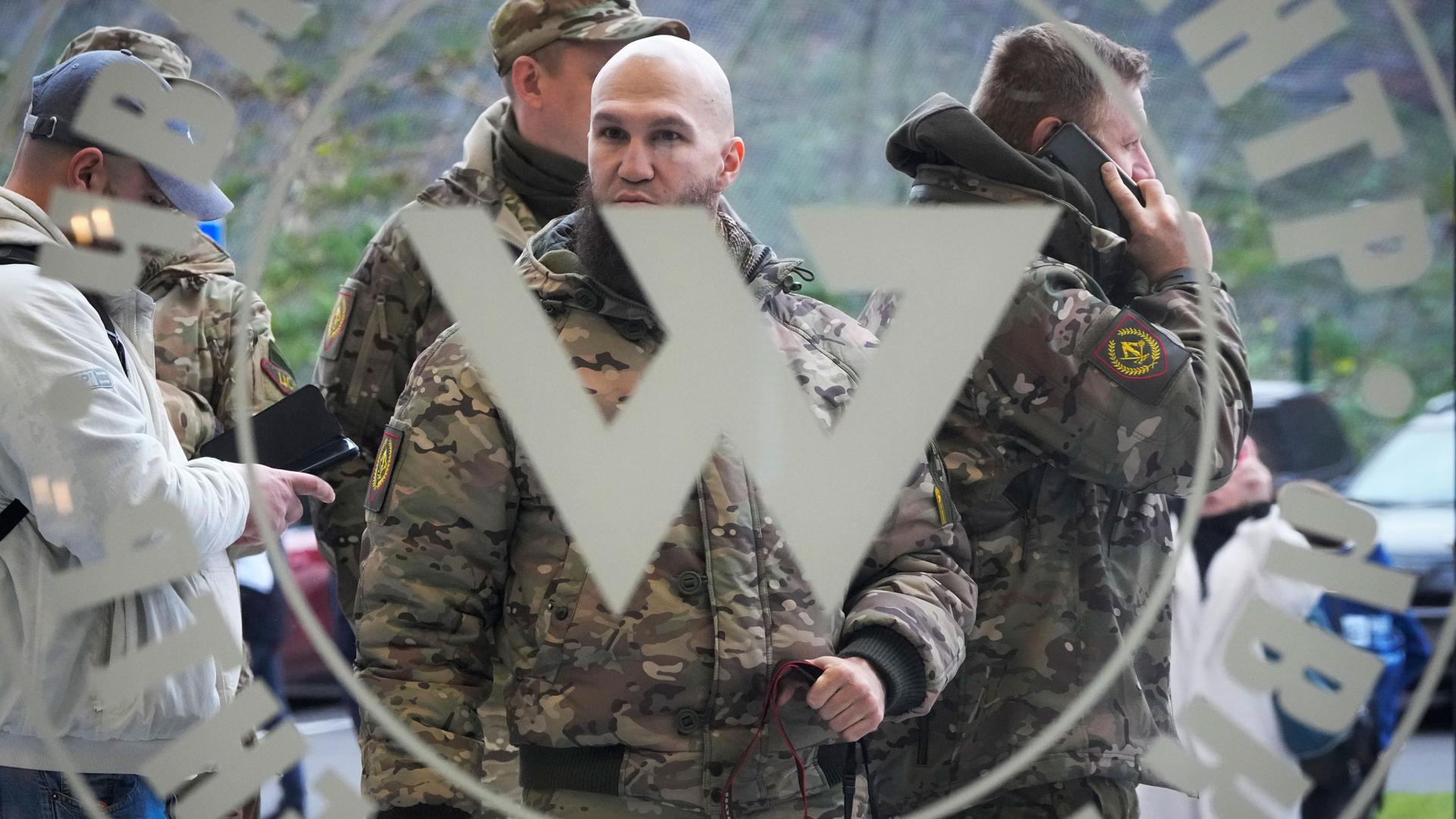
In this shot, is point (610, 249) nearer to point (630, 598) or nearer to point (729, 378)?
point (729, 378)

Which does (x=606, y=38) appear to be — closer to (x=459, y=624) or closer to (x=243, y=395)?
(x=243, y=395)

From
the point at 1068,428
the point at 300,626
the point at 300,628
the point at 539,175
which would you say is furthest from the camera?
the point at 300,628

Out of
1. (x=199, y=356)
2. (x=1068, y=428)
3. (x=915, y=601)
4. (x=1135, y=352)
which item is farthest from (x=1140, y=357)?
(x=199, y=356)

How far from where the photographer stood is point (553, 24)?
9.75 feet

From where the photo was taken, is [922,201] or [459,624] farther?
[922,201]

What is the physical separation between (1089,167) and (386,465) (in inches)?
40.8

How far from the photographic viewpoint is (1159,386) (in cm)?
223

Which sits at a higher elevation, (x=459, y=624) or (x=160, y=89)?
(x=160, y=89)

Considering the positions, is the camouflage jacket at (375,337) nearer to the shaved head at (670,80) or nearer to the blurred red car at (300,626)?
the blurred red car at (300,626)

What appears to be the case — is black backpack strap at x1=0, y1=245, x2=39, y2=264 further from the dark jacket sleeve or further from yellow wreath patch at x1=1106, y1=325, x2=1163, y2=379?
yellow wreath patch at x1=1106, y1=325, x2=1163, y2=379

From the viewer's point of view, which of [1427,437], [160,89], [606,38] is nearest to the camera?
[160,89]

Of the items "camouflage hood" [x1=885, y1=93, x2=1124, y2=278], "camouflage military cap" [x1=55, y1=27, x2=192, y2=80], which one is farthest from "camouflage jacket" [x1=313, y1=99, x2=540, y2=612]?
"camouflage hood" [x1=885, y1=93, x2=1124, y2=278]

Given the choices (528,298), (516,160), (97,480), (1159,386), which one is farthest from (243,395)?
(1159,386)

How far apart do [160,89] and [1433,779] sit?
17.5 feet
